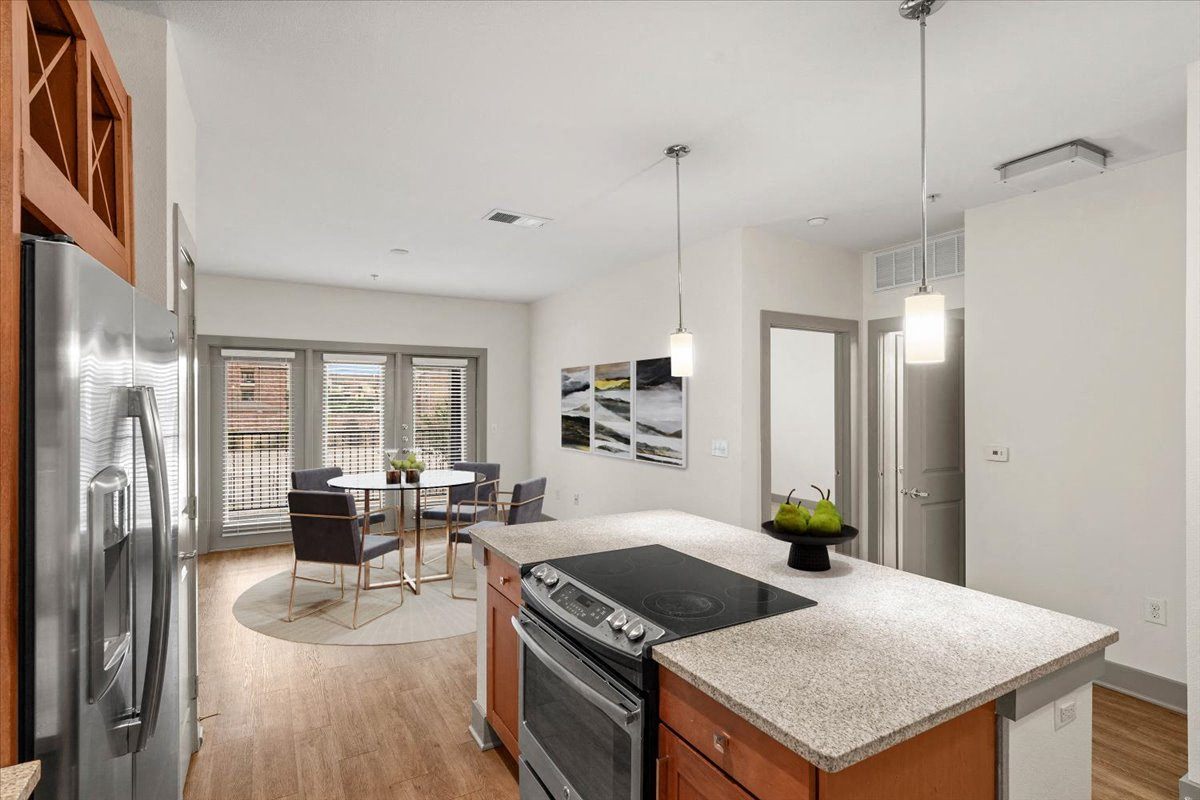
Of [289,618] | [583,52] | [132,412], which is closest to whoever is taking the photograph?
[132,412]

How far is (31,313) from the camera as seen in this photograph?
93cm

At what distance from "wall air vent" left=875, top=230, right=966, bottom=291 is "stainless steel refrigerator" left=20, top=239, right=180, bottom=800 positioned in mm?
4327

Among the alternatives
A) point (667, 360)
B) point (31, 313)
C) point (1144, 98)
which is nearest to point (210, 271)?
point (667, 360)

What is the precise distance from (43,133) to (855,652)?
211 cm

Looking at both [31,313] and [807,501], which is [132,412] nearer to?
[31,313]

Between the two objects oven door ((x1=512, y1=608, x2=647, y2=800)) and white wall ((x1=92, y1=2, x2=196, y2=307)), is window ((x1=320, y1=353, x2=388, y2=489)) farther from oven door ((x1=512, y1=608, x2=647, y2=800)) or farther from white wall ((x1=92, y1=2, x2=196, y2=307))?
oven door ((x1=512, y1=608, x2=647, y2=800))

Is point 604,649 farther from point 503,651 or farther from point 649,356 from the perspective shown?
point 649,356

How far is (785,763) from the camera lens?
1.14 meters

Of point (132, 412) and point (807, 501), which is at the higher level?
point (132, 412)

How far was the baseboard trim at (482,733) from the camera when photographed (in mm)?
2518

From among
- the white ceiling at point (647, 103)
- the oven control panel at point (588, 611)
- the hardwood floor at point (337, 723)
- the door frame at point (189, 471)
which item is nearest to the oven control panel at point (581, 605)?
the oven control panel at point (588, 611)

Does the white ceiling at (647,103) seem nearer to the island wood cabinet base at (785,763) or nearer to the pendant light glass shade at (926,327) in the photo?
the pendant light glass shade at (926,327)

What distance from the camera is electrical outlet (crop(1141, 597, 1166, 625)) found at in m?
2.87

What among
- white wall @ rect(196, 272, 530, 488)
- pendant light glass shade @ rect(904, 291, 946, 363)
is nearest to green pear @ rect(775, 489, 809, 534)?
pendant light glass shade @ rect(904, 291, 946, 363)
